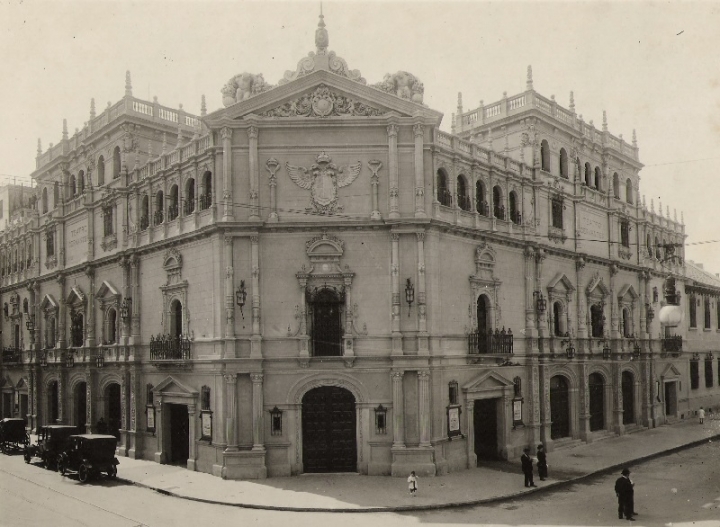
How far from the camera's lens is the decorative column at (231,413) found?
2661cm

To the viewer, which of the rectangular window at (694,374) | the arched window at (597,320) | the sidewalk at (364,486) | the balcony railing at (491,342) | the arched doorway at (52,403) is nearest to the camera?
the sidewalk at (364,486)

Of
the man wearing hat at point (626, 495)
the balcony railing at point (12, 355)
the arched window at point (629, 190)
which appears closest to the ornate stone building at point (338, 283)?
the man wearing hat at point (626, 495)

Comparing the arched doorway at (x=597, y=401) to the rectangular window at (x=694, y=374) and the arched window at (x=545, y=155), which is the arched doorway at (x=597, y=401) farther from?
the rectangular window at (x=694, y=374)

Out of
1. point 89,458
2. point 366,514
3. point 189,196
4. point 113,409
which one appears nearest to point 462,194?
point 189,196

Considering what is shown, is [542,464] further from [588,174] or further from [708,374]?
[708,374]

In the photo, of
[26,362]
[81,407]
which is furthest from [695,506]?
[26,362]

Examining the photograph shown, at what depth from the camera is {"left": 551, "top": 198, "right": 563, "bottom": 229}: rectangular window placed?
35.8 m

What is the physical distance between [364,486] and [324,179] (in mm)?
11537

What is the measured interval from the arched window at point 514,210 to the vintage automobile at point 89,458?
19875 mm

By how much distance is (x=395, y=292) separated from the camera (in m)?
27.1

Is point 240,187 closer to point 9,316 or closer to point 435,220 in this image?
point 435,220

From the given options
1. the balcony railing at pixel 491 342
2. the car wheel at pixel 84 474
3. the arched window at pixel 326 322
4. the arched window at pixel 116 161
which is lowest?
the car wheel at pixel 84 474

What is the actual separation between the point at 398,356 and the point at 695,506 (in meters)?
10.9

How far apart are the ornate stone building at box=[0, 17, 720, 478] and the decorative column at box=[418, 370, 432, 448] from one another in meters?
0.07
